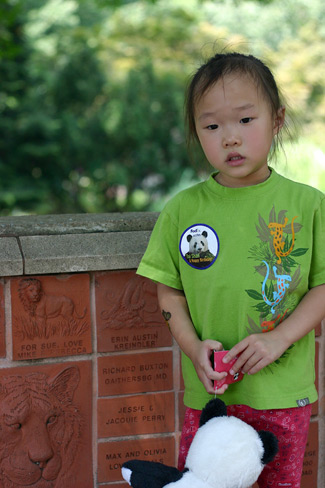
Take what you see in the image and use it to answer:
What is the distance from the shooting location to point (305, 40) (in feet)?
58.0

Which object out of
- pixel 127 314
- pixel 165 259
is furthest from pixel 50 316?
pixel 165 259

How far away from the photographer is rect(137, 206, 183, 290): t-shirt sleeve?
A: 183 cm

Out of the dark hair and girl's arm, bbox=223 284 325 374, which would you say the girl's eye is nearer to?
the dark hair

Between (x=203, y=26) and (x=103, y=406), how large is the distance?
15.9m

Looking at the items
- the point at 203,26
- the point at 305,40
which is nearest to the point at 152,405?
the point at 203,26

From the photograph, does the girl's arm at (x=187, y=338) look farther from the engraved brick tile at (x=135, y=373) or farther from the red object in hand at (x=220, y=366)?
the engraved brick tile at (x=135, y=373)

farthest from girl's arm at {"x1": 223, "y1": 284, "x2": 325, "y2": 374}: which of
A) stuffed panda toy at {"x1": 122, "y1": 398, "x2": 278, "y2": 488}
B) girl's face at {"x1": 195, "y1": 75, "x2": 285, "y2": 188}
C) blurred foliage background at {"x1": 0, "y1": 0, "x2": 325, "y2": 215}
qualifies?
blurred foliage background at {"x1": 0, "y1": 0, "x2": 325, "y2": 215}

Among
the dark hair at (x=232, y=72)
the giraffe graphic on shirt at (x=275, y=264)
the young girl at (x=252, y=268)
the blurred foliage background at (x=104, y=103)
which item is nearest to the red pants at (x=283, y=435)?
the young girl at (x=252, y=268)

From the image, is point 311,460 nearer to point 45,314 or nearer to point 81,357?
point 81,357

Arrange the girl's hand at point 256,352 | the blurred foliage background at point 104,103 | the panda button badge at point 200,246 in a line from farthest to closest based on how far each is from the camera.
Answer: the blurred foliage background at point 104,103
the panda button badge at point 200,246
the girl's hand at point 256,352

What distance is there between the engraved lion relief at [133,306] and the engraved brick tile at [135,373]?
12cm

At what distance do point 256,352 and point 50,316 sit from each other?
0.87 m

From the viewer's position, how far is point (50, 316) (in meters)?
2.25

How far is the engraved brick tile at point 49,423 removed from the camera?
7.30ft
